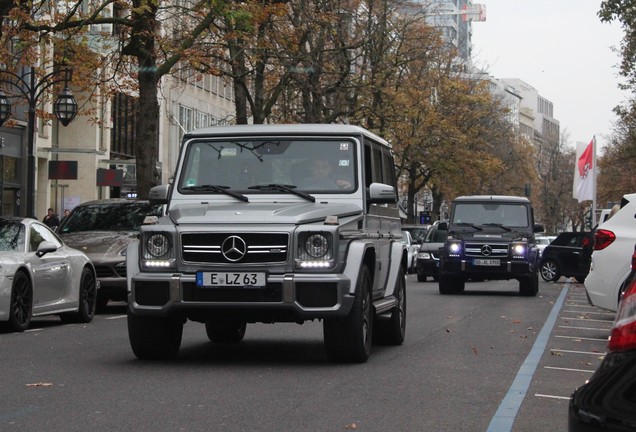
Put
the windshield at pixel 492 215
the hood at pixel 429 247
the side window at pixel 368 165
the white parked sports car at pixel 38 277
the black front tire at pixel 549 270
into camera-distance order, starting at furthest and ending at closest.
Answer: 1. the black front tire at pixel 549 270
2. the hood at pixel 429 247
3. the windshield at pixel 492 215
4. the white parked sports car at pixel 38 277
5. the side window at pixel 368 165

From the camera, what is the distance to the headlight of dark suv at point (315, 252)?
37.9 feet

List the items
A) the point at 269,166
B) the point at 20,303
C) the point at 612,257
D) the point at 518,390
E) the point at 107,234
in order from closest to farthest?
1. the point at 518,390
2. the point at 269,166
3. the point at 612,257
4. the point at 20,303
5. the point at 107,234

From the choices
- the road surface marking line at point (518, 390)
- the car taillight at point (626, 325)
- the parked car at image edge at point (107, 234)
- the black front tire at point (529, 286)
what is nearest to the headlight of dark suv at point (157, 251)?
the road surface marking line at point (518, 390)

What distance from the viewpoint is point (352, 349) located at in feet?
39.2

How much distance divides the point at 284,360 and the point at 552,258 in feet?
104

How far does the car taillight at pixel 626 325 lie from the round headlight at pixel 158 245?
24.7ft

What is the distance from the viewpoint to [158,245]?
11.8 meters

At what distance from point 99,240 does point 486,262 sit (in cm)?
1128

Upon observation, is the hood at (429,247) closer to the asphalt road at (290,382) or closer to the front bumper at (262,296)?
the asphalt road at (290,382)

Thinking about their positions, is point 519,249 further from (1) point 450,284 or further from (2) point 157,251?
(2) point 157,251

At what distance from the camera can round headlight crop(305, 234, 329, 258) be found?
1155 cm

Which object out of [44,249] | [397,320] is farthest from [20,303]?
[397,320]

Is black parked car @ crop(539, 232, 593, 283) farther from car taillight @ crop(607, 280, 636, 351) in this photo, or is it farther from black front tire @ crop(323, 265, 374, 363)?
car taillight @ crop(607, 280, 636, 351)

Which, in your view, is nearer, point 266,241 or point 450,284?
point 266,241
